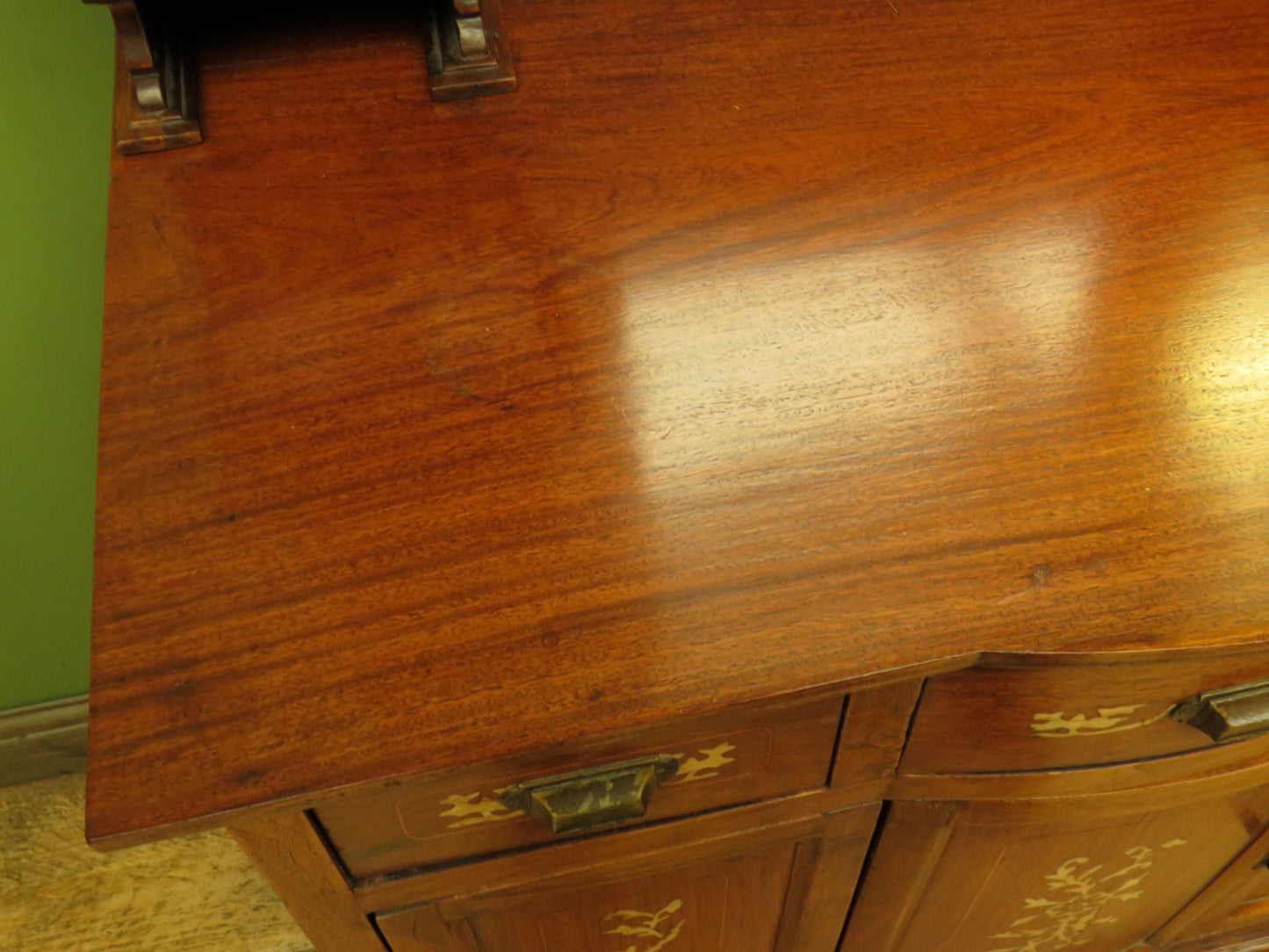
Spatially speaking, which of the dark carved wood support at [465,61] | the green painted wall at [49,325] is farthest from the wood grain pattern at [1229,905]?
the green painted wall at [49,325]

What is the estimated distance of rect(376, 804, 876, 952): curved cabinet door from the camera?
0.65 m

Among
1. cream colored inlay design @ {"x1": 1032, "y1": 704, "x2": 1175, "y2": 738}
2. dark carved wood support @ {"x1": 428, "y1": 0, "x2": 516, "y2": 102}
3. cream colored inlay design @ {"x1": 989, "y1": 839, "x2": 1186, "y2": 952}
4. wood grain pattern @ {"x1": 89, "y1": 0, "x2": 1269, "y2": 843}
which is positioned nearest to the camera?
wood grain pattern @ {"x1": 89, "y1": 0, "x2": 1269, "y2": 843}

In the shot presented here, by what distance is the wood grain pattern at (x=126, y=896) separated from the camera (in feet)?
3.91

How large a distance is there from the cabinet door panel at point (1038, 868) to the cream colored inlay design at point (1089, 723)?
0.27ft

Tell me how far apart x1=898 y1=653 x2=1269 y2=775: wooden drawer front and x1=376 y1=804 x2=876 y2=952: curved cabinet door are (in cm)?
9

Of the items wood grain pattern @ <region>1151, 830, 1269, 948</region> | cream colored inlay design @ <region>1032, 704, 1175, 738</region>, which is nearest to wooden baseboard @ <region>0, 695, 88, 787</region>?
cream colored inlay design @ <region>1032, 704, 1175, 738</region>

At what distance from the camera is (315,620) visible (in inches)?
19.1

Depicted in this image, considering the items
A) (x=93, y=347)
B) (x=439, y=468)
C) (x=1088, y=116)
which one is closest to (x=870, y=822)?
(x=439, y=468)

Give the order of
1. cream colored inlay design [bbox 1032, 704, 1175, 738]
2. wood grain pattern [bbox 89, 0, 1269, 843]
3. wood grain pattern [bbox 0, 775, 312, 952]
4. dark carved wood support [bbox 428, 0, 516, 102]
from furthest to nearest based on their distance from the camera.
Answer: wood grain pattern [bbox 0, 775, 312, 952]
dark carved wood support [bbox 428, 0, 516, 102]
cream colored inlay design [bbox 1032, 704, 1175, 738]
wood grain pattern [bbox 89, 0, 1269, 843]

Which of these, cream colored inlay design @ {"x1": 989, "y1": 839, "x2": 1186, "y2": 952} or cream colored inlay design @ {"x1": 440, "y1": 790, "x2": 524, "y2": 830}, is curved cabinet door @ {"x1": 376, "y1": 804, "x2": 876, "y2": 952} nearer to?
cream colored inlay design @ {"x1": 440, "y1": 790, "x2": 524, "y2": 830}

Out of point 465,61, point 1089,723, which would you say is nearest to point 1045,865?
point 1089,723

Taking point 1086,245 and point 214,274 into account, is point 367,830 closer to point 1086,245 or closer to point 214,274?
point 214,274

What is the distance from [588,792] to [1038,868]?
421 millimetres

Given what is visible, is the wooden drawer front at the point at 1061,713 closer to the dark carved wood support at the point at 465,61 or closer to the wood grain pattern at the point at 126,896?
the dark carved wood support at the point at 465,61
